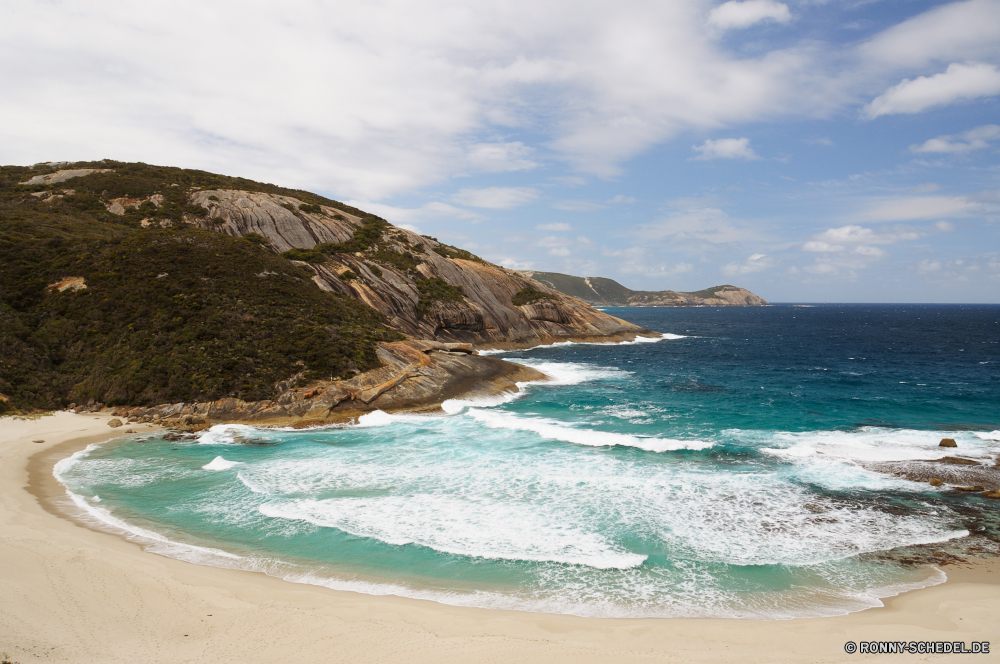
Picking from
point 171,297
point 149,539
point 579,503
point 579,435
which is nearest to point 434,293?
point 171,297

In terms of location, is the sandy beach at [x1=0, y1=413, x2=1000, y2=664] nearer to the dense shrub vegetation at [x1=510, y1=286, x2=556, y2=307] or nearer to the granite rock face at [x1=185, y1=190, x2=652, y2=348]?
the granite rock face at [x1=185, y1=190, x2=652, y2=348]

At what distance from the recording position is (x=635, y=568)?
1391 centimetres

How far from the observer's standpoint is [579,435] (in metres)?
27.2

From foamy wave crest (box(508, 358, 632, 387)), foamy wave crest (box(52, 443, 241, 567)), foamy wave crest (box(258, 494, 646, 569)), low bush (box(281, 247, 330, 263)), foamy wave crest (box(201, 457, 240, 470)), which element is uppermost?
low bush (box(281, 247, 330, 263))

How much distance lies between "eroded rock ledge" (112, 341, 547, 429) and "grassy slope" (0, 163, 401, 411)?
92cm

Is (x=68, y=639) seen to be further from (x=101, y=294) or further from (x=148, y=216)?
(x=148, y=216)

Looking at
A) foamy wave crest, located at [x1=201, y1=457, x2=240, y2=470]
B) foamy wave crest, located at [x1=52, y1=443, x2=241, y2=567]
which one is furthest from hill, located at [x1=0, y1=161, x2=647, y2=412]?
foamy wave crest, located at [x1=52, y1=443, x2=241, y2=567]

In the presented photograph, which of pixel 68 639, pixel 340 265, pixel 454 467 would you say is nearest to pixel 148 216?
pixel 340 265

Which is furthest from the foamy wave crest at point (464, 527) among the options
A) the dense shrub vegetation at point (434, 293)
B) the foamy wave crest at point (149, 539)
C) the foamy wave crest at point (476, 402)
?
the dense shrub vegetation at point (434, 293)

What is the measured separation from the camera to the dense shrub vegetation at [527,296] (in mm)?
79938

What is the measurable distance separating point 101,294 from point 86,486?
849 inches

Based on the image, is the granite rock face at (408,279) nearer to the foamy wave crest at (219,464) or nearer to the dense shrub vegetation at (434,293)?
the dense shrub vegetation at (434,293)

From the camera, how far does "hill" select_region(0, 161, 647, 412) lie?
98.3 feet

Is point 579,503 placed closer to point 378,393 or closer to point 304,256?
point 378,393
